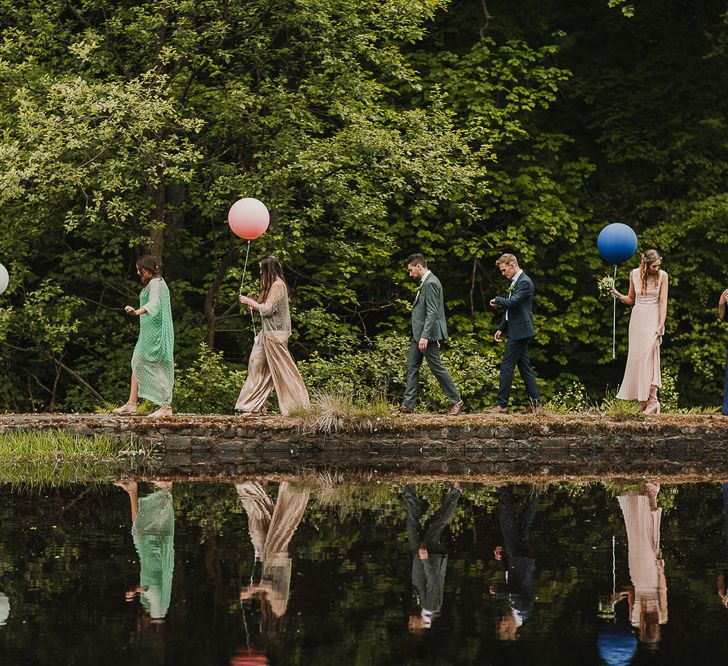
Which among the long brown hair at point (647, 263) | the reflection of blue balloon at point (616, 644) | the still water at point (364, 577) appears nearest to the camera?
the reflection of blue balloon at point (616, 644)

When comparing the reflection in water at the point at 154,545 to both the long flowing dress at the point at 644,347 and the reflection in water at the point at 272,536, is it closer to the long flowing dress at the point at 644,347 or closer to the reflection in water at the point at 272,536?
the reflection in water at the point at 272,536

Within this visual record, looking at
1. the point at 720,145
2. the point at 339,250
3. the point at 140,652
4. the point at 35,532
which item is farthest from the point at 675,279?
the point at 140,652

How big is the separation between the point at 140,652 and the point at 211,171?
42.9ft

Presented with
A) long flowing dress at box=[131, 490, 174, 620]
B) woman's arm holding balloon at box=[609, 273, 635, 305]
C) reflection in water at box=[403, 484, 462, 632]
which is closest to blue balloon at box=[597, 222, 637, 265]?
woman's arm holding balloon at box=[609, 273, 635, 305]

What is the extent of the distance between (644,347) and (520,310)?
1604 millimetres

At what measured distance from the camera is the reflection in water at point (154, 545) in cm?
684

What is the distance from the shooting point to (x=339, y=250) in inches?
725

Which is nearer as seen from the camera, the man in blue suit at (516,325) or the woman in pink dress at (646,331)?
the man in blue suit at (516,325)

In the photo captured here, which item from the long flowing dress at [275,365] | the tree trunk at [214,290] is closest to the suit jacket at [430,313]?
the long flowing dress at [275,365]

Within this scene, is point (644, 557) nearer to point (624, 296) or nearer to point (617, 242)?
point (617, 242)

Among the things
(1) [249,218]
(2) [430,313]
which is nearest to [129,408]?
(1) [249,218]

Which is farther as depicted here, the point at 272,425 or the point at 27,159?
the point at 27,159

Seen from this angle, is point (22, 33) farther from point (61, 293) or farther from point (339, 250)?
point (339, 250)

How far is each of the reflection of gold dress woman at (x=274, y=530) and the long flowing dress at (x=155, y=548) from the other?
50 cm
